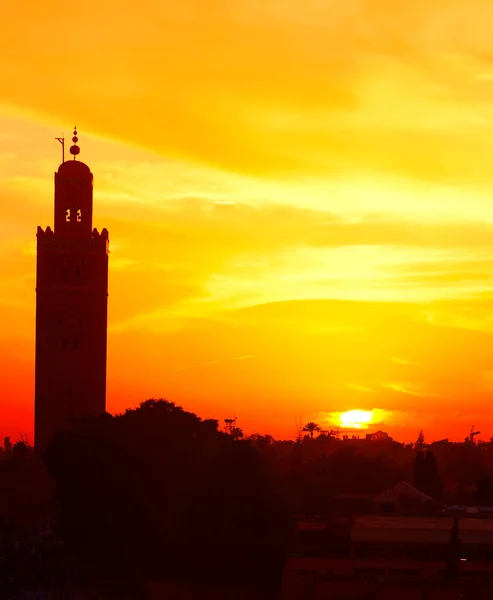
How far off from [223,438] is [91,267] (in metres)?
15.7

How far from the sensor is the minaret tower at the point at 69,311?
219 ft

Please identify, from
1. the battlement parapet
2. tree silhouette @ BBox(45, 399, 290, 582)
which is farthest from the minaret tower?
tree silhouette @ BBox(45, 399, 290, 582)

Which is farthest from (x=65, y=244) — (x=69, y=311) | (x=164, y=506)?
(x=164, y=506)

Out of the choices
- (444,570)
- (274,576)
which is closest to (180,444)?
(274,576)

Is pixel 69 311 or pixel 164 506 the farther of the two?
pixel 69 311

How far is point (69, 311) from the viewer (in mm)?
67625

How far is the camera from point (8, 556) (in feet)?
144

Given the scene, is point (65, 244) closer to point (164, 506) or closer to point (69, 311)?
point (69, 311)

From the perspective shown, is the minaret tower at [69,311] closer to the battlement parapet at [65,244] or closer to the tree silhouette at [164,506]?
the battlement parapet at [65,244]

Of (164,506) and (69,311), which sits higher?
(69,311)

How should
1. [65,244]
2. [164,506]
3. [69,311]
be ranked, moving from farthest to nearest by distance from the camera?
[69,311], [65,244], [164,506]

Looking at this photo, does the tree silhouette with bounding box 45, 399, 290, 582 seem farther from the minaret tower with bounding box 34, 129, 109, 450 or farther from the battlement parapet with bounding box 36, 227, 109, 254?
the battlement parapet with bounding box 36, 227, 109, 254

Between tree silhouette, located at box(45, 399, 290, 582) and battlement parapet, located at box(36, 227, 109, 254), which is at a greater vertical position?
battlement parapet, located at box(36, 227, 109, 254)

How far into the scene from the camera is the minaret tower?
6675 centimetres
